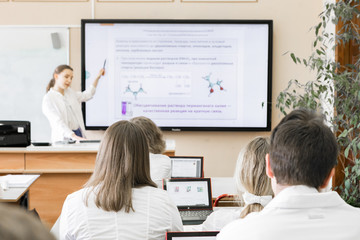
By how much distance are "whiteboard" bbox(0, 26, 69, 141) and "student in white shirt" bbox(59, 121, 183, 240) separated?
4.04 metres

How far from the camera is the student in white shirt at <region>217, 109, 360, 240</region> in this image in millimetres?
1097

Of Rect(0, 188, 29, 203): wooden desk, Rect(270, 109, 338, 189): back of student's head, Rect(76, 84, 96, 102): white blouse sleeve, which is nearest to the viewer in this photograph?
Rect(270, 109, 338, 189): back of student's head

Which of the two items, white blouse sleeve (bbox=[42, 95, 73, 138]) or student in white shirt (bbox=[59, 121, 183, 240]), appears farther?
white blouse sleeve (bbox=[42, 95, 73, 138])

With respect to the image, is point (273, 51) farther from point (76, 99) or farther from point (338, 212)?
point (338, 212)

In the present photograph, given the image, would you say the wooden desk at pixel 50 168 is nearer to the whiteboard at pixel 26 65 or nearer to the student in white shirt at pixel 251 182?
the whiteboard at pixel 26 65

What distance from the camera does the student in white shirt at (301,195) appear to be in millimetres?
1097

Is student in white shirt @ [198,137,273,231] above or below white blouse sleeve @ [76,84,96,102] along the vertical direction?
below

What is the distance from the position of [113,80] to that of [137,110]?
48cm

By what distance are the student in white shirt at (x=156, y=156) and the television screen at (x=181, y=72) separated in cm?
258

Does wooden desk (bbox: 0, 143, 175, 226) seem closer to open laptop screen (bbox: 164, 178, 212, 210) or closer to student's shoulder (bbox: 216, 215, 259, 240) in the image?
open laptop screen (bbox: 164, 178, 212, 210)

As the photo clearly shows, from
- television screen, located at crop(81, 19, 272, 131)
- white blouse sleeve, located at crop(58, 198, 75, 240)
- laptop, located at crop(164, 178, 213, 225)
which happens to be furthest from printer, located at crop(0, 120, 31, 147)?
white blouse sleeve, located at crop(58, 198, 75, 240)

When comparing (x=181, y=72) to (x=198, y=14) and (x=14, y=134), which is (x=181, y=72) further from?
(x=14, y=134)

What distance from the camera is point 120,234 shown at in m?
1.75

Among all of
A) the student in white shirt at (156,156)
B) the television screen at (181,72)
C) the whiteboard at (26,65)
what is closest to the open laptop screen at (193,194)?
the student in white shirt at (156,156)
